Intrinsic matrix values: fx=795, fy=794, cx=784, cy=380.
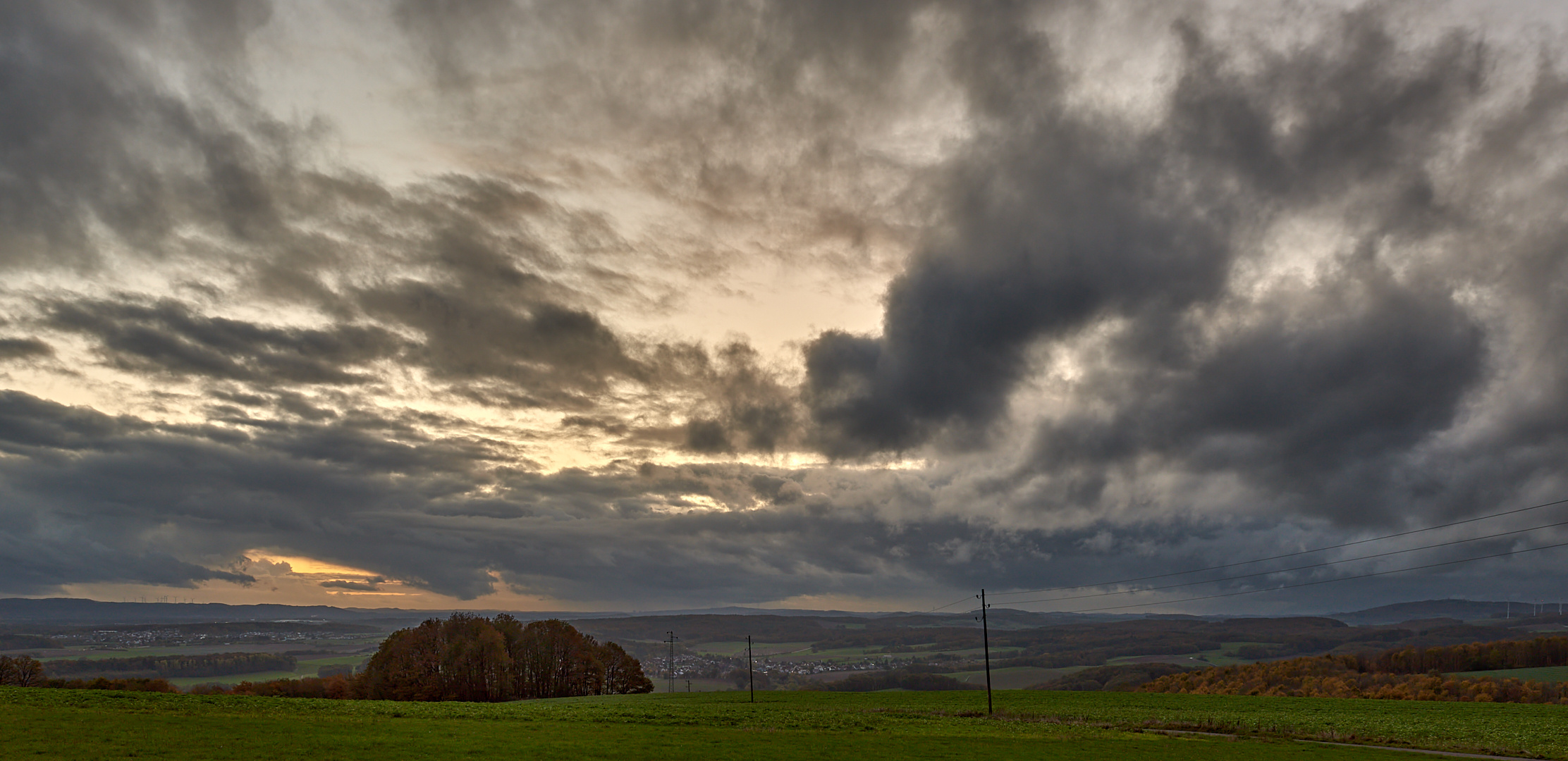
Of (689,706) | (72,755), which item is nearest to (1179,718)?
(689,706)

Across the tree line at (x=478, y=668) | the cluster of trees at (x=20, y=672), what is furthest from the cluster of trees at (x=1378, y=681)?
the cluster of trees at (x=20, y=672)

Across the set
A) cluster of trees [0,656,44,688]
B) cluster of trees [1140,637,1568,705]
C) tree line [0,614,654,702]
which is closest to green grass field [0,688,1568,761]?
cluster of trees [1140,637,1568,705]

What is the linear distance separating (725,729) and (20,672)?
450ft

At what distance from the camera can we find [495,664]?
6540 inches

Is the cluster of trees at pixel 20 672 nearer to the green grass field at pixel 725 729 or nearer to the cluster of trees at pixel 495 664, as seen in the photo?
the cluster of trees at pixel 495 664

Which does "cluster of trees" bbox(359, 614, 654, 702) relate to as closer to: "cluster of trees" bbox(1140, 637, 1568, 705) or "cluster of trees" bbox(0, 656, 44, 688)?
"cluster of trees" bbox(0, 656, 44, 688)

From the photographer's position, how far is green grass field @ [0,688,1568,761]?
5072 cm

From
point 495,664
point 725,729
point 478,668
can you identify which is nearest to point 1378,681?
point 725,729

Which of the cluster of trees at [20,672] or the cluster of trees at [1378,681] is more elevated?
the cluster of trees at [20,672]

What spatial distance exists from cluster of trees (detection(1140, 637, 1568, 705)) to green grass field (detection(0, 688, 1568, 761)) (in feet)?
105

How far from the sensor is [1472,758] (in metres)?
64.2

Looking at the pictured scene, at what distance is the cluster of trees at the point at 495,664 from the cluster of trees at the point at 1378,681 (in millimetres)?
124632

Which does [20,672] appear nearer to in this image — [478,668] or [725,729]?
[478,668]

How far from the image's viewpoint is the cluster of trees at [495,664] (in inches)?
6294
